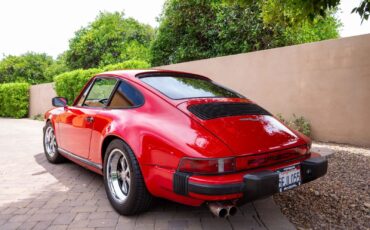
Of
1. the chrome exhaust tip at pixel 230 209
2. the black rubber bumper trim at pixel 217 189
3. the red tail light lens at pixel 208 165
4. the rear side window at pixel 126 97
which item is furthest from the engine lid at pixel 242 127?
the rear side window at pixel 126 97

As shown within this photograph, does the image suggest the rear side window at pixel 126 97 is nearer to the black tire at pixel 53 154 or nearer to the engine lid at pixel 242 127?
the engine lid at pixel 242 127

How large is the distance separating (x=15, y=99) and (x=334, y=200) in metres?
21.1

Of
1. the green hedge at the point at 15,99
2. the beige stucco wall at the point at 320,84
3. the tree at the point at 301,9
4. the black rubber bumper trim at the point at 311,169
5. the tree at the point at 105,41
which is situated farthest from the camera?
the tree at the point at 105,41

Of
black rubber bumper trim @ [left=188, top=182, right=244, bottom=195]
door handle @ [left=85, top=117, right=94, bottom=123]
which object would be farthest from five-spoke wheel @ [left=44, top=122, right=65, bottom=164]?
black rubber bumper trim @ [left=188, top=182, right=244, bottom=195]

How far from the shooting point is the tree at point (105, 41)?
78.6 ft

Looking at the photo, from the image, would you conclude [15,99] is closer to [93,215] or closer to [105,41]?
[105,41]

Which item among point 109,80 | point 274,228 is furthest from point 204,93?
point 274,228

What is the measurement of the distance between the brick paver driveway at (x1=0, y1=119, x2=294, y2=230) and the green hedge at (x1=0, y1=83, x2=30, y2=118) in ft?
58.4

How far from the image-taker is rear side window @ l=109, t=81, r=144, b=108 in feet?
11.4

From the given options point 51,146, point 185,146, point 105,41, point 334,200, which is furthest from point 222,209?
point 105,41

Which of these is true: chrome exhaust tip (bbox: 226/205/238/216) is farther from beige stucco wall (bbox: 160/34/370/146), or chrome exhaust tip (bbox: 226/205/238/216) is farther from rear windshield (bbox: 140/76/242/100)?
beige stucco wall (bbox: 160/34/370/146)

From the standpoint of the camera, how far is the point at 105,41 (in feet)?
79.9

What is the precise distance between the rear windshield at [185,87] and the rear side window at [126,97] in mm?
180

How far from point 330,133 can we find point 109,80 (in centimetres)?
476
